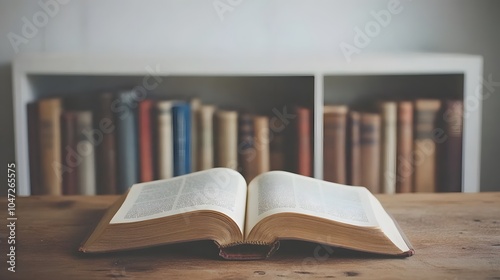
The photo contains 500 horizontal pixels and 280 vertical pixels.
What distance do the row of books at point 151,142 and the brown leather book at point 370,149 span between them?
159 millimetres

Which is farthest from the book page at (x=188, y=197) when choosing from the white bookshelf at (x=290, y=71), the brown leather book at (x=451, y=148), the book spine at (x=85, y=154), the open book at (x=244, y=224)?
the brown leather book at (x=451, y=148)

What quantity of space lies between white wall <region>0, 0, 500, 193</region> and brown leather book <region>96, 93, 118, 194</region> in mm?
282

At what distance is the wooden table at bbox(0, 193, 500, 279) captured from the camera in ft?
2.94

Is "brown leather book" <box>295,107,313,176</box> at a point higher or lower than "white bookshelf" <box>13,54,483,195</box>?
lower

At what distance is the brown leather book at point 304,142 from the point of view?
1930mm

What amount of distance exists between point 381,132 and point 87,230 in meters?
1.10

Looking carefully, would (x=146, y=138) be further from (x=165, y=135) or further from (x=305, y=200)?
(x=305, y=200)

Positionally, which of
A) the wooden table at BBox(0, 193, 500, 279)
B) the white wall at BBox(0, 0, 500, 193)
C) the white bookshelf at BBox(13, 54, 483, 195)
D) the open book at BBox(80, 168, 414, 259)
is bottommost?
the wooden table at BBox(0, 193, 500, 279)

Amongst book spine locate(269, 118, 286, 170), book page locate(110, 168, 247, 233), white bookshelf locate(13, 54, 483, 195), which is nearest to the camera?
book page locate(110, 168, 247, 233)

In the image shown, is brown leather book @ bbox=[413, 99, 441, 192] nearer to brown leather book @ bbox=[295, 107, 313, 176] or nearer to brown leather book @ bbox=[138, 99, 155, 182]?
brown leather book @ bbox=[295, 107, 313, 176]

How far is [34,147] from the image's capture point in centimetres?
196

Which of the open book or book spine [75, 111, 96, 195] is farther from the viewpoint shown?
book spine [75, 111, 96, 195]

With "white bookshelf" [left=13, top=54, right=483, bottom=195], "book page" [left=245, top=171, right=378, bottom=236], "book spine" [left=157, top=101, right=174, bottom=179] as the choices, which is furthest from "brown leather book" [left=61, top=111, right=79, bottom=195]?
"book page" [left=245, top=171, right=378, bottom=236]

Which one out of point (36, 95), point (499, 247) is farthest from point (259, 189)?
point (36, 95)
